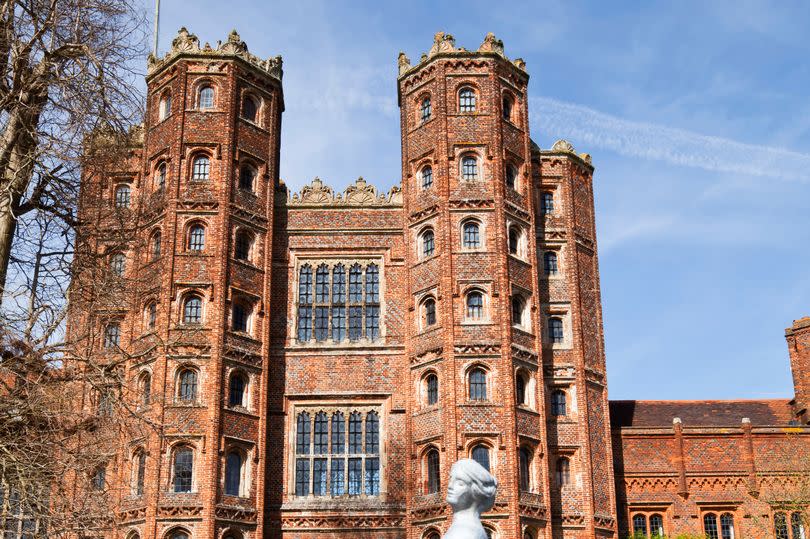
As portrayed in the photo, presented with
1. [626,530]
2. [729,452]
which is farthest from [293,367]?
[729,452]

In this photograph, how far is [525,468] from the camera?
32.9 meters

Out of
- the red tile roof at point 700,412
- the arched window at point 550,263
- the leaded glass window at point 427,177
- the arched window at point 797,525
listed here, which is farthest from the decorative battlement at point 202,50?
the arched window at point 797,525

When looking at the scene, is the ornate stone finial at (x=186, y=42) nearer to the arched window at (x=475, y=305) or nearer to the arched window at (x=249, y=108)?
the arched window at (x=249, y=108)

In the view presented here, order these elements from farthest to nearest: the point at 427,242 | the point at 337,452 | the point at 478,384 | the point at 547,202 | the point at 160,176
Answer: the point at 547,202 → the point at 160,176 → the point at 427,242 → the point at 337,452 → the point at 478,384

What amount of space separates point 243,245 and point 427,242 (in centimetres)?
625

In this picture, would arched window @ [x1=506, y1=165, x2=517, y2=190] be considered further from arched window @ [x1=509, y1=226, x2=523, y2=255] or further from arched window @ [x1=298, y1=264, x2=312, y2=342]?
arched window @ [x1=298, y1=264, x2=312, y2=342]

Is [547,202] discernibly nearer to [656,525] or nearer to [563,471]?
[563,471]

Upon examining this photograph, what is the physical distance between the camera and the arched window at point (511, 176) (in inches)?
1438

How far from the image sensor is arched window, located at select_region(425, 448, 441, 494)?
3275 centimetres

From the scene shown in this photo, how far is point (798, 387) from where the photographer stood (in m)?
41.3

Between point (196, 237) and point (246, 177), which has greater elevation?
point (246, 177)

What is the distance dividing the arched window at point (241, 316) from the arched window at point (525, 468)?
9.77m

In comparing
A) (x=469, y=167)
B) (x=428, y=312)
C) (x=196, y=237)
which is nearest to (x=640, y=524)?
(x=428, y=312)

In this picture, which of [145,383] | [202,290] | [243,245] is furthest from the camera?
[243,245]
